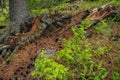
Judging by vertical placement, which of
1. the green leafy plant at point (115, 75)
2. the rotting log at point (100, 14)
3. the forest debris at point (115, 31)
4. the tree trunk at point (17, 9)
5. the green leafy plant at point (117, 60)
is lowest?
the tree trunk at point (17, 9)

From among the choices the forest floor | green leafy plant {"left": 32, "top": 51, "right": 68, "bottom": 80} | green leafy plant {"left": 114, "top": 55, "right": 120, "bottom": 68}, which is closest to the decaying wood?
the forest floor

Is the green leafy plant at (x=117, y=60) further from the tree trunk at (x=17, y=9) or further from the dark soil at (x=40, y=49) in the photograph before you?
the tree trunk at (x=17, y=9)

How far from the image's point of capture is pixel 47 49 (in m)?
6.91

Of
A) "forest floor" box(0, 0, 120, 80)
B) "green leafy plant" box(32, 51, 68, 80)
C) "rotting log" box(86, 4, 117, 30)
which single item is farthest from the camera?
"rotting log" box(86, 4, 117, 30)

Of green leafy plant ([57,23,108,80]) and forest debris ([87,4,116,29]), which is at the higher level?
forest debris ([87,4,116,29])

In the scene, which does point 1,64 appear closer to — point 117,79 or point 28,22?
point 28,22

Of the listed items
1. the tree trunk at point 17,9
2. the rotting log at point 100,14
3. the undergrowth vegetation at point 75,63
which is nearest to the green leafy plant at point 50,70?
the undergrowth vegetation at point 75,63

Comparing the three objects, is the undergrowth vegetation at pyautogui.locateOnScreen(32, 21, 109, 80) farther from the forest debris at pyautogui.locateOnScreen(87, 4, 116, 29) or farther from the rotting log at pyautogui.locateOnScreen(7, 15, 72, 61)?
the rotting log at pyautogui.locateOnScreen(7, 15, 72, 61)

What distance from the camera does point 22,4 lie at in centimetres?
1294

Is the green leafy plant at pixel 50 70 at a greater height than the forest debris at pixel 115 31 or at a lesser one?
lesser

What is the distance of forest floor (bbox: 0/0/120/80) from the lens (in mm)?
6230

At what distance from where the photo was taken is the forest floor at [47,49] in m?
6.23

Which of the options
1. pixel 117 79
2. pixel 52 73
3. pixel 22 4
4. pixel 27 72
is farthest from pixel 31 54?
pixel 22 4

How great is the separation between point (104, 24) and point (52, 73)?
9.79 ft
